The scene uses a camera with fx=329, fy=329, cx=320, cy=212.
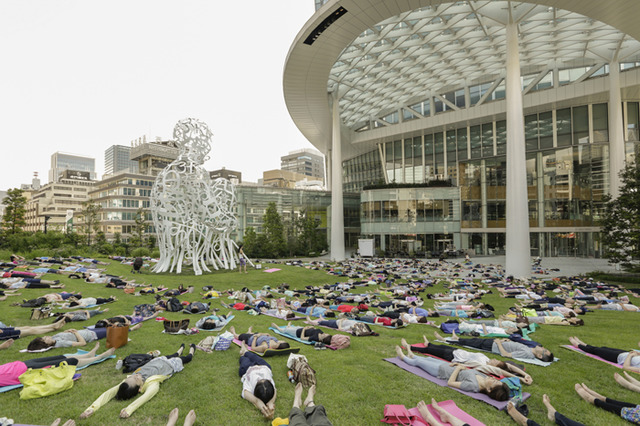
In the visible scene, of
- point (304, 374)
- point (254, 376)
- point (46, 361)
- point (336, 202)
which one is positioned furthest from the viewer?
point (336, 202)

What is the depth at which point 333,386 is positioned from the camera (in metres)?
5.78

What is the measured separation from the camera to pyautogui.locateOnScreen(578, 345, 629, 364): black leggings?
6.80m

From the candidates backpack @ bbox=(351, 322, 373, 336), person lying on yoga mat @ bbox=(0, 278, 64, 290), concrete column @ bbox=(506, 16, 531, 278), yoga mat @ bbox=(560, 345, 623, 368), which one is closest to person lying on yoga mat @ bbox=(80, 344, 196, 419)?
backpack @ bbox=(351, 322, 373, 336)

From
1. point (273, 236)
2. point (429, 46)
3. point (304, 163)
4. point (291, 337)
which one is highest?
point (304, 163)

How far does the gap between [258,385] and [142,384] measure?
2.04 m

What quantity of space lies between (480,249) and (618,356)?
35.0 metres

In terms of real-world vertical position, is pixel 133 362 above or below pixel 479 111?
below

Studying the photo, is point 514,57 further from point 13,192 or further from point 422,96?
point 13,192

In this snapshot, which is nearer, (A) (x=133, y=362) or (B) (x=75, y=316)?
(A) (x=133, y=362)

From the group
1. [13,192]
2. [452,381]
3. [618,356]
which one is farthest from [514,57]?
[13,192]

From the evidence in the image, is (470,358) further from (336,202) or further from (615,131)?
(615,131)

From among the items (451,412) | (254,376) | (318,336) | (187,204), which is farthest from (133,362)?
(187,204)

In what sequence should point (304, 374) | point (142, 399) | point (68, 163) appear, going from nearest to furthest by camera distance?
point (142, 399)
point (304, 374)
point (68, 163)

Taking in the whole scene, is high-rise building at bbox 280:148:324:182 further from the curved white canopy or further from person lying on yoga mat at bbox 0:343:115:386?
person lying on yoga mat at bbox 0:343:115:386
